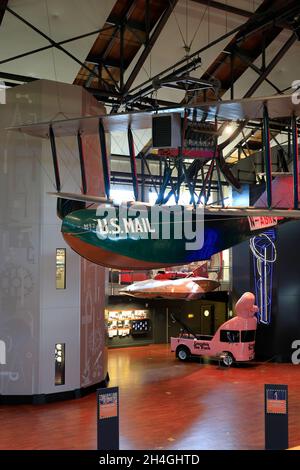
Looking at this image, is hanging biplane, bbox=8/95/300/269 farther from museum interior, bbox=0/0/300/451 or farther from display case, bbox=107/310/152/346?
display case, bbox=107/310/152/346

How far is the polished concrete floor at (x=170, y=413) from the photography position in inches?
393

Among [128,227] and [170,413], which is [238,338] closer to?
[170,413]

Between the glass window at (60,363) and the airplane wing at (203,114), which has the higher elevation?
the airplane wing at (203,114)

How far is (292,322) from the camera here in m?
19.4

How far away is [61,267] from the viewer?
13.7 meters

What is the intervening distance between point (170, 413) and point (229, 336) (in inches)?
257

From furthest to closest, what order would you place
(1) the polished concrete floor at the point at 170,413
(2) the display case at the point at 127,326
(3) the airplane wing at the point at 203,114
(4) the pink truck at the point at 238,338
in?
(2) the display case at the point at 127,326, (4) the pink truck at the point at 238,338, (1) the polished concrete floor at the point at 170,413, (3) the airplane wing at the point at 203,114

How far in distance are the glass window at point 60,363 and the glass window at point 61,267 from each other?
1579 mm

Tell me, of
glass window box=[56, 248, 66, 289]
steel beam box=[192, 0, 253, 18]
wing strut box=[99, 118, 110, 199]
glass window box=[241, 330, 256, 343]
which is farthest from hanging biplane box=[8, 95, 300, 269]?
glass window box=[241, 330, 256, 343]

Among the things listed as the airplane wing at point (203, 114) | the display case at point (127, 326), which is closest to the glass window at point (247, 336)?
the display case at point (127, 326)

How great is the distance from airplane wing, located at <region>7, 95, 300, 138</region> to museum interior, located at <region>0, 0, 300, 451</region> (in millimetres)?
42

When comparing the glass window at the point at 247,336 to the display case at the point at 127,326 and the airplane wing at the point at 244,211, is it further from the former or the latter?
the airplane wing at the point at 244,211

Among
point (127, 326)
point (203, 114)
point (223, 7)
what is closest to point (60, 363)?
point (203, 114)
